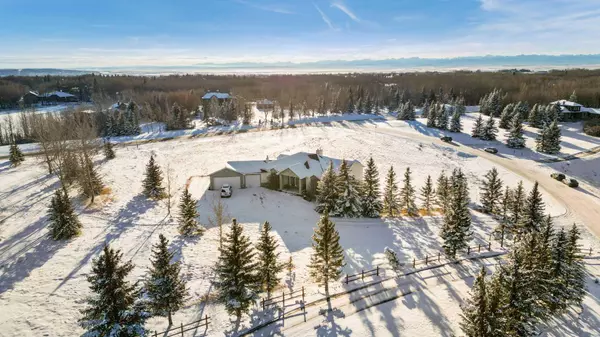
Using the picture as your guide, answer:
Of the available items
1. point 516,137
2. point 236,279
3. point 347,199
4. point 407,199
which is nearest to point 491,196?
point 407,199

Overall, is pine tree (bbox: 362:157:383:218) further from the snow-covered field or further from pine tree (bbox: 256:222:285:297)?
pine tree (bbox: 256:222:285:297)

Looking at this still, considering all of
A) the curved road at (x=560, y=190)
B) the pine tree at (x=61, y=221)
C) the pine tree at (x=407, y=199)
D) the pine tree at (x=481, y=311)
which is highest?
the pine tree at (x=481, y=311)

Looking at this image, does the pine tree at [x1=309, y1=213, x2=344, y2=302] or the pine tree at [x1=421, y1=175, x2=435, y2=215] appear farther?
the pine tree at [x1=421, y1=175, x2=435, y2=215]

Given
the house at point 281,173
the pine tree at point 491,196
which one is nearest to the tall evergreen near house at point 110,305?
the house at point 281,173

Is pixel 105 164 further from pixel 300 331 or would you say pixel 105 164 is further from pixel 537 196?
pixel 537 196

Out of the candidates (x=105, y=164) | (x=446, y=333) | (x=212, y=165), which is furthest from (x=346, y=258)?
(x=105, y=164)

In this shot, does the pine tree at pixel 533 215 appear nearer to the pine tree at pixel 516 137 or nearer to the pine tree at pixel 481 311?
the pine tree at pixel 481 311

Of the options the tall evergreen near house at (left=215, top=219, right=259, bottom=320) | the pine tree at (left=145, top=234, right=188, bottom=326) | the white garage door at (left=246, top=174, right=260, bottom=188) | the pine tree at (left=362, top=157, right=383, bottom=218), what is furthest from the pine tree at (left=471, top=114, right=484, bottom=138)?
the pine tree at (left=145, top=234, right=188, bottom=326)
